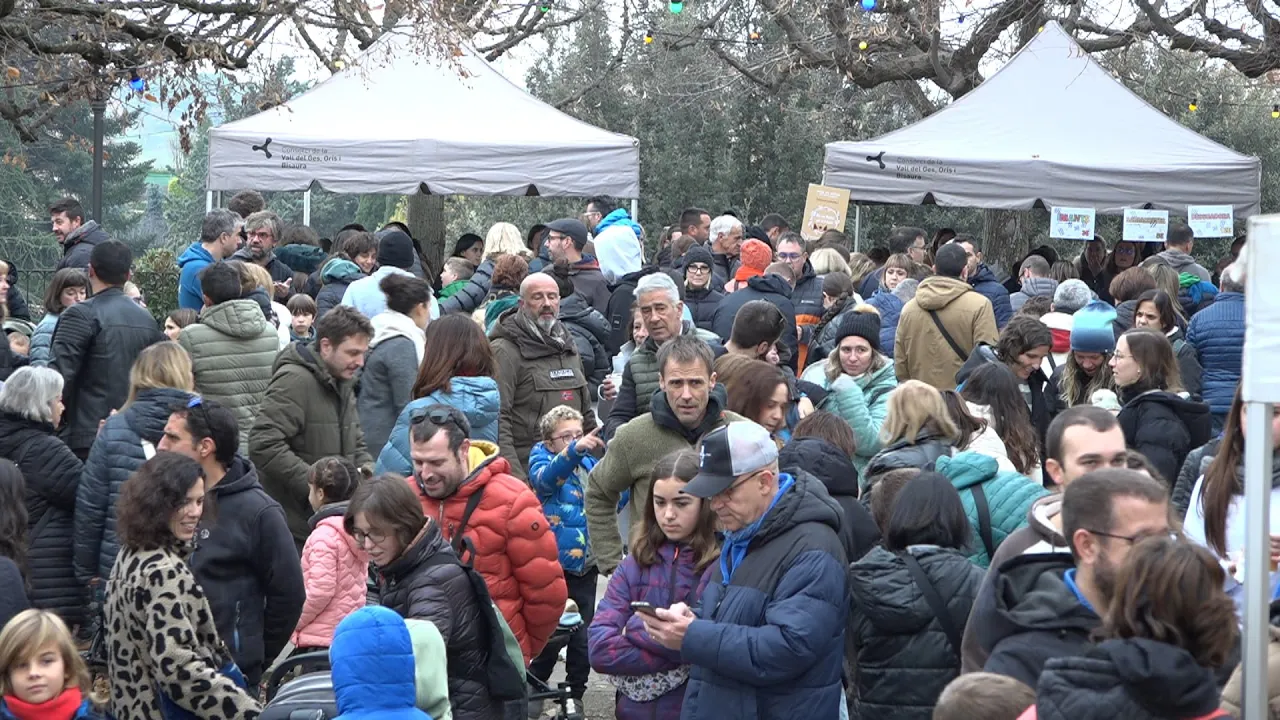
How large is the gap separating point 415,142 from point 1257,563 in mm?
11018

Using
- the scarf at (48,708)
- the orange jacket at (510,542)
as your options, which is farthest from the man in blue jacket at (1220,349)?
the scarf at (48,708)

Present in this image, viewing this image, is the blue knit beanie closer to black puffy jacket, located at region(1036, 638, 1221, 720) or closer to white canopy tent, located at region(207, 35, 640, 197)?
black puffy jacket, located at region(1036, 638, 1221, 720)

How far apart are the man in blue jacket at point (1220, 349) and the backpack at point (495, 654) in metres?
5.07

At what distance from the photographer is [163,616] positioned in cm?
443

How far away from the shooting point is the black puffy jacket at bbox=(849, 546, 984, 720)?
4.32 metres

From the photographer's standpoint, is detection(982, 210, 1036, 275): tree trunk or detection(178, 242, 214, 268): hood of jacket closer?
detection(178, 242, 214, 268): hood of jacket

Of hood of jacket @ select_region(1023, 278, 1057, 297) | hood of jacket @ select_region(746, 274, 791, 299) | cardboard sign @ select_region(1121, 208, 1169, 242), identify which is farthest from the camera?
cardboard sign @ select_region(1121, 208, 1169, 242)

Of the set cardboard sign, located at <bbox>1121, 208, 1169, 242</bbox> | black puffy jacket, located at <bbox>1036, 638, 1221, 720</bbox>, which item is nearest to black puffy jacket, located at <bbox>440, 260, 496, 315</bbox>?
cardboard sign, located at <bbox>1121, 208, 1169, 242</bbox>

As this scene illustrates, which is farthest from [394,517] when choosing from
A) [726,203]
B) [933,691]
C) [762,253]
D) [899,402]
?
[726,203]

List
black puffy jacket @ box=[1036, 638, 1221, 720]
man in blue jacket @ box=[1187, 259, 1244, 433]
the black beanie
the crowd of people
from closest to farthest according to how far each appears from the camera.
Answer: black puffy jacket @ box=[1036, 638, 1221, 720]
the crowd of people
the black beanie
man in blue jacket @ box=[1187, 259, 1244, 433]

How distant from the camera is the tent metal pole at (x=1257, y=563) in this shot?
2898 millimetres

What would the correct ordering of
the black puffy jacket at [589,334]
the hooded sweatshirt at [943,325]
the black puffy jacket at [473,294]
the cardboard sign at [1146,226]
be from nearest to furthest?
the black puffy jacket at [589,334] < the hooded sweatshirt at [943,325] < the black puffy jacket at [473,294] < the cardboard sign at [1146,226]

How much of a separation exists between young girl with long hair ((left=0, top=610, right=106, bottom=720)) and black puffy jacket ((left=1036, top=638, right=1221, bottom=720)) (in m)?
2.95

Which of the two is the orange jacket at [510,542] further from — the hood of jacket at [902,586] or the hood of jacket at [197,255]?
the hood of jacket at [197,255]
